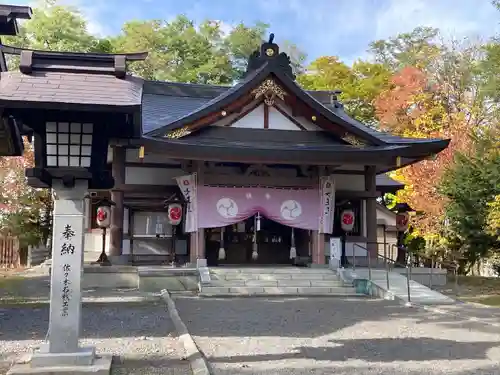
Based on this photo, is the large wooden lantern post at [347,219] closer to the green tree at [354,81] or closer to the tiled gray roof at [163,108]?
the tiled gray roof at [163,108]

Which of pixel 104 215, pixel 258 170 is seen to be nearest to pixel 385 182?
pixel 258 170

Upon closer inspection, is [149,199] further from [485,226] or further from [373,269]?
[485,226]

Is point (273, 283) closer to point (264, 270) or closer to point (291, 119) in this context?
point (264, 270)

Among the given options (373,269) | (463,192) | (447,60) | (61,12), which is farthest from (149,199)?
(61,12)

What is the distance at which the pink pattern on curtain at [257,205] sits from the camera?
15797 mm

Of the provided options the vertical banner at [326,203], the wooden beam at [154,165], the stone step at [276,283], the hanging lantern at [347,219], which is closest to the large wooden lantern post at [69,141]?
the stone step at [276,283]

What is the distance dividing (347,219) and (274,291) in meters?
4.52

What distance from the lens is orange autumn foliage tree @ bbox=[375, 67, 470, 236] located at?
23.7 m

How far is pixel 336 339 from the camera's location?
827cm

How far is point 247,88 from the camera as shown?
621 inches

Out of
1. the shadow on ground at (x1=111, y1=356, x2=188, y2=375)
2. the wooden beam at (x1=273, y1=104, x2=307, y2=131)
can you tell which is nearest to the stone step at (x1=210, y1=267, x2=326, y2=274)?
the wooden beam at (x1=273, y1=104, x2=307, y2=131)

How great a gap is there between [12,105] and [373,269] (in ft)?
41.8

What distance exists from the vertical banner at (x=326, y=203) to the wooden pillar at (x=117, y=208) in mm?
6152

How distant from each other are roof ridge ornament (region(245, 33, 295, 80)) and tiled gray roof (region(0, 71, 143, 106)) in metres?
10.0
